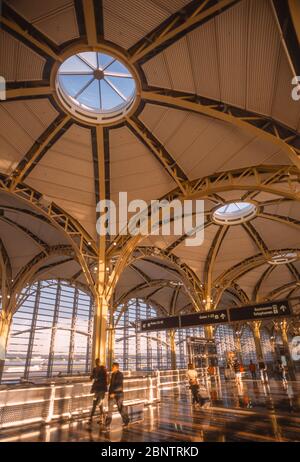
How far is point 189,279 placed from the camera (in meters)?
28.8

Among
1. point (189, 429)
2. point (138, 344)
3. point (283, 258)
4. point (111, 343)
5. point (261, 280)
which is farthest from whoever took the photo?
point (138, 344)

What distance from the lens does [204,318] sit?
717 inches

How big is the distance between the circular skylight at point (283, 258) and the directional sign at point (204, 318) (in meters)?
14.5

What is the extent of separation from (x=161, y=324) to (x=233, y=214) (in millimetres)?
11505

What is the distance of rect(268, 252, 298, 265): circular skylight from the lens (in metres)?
29.3

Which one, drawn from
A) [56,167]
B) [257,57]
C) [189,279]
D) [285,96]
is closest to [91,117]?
[56,167]

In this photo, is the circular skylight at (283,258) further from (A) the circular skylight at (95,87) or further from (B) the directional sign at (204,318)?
(A) the circular skylight at (95,87)

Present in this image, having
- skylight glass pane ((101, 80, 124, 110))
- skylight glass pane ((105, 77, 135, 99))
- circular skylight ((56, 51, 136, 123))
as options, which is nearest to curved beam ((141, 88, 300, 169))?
skylight glass pane ((105, 77, 135, 99))

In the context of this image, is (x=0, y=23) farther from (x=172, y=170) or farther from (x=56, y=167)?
(x=172, y=170)

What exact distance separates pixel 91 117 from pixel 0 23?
217 inches

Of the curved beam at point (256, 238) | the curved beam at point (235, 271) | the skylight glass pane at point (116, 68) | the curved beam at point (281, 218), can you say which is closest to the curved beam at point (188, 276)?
the curved beam at point (235, 271)

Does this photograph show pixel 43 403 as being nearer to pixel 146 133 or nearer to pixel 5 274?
pixel 146 133

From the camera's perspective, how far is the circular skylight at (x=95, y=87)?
1291 cm

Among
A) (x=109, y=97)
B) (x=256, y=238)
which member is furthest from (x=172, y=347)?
(x=109, y=97)
